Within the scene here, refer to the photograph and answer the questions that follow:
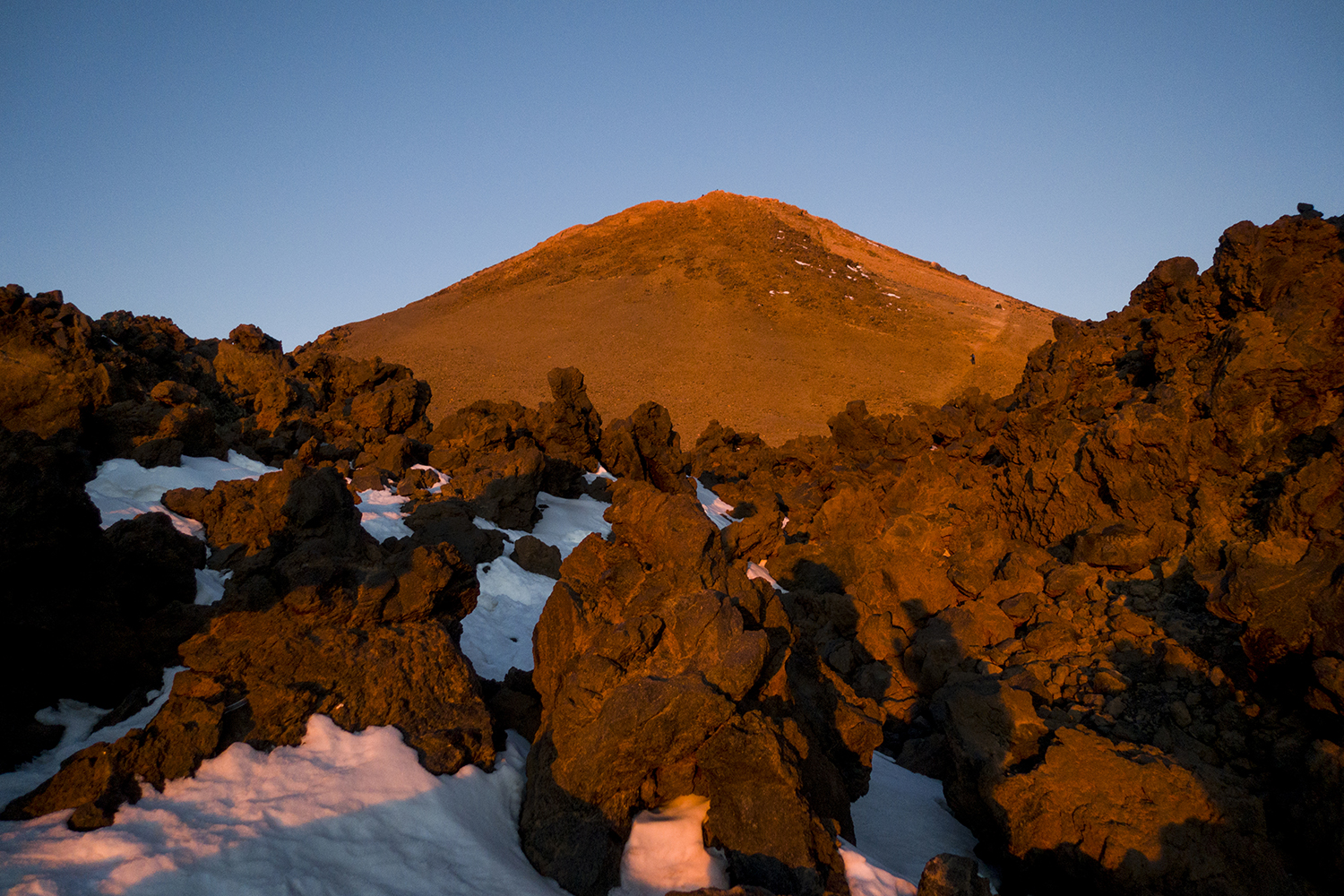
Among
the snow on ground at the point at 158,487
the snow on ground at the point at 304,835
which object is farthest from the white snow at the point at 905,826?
the snow on ground at the point at 158,487

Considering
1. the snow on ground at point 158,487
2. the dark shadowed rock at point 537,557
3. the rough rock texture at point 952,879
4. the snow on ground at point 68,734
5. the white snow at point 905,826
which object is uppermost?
the snow on ground at point 158,487

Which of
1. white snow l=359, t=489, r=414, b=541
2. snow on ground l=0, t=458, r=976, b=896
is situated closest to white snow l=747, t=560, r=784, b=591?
white snow l=359, t=489, r=414, b=541

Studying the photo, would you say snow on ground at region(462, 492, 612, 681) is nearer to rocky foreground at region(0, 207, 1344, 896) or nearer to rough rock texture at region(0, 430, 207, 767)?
rocky foreground at region(0, 207, 1344, 896)

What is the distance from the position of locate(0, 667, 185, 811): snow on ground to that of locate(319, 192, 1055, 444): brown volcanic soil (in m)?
29.1

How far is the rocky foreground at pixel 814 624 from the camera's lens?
16.4ft

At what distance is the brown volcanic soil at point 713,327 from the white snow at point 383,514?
21.9 m

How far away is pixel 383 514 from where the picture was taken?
11.8 metres

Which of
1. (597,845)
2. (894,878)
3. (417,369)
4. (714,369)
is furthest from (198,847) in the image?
(417,369)

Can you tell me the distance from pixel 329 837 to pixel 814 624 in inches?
307

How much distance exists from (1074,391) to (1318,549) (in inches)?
327

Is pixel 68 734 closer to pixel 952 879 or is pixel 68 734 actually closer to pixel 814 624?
pixel 952 879

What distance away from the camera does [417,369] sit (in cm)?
4231

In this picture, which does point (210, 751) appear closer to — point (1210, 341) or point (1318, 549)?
point (1318, 549)

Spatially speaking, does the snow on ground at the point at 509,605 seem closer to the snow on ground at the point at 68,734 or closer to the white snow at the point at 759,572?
the snow on ground at the point at 68,734
